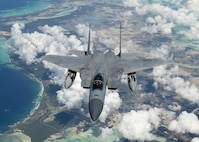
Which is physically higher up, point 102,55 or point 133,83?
point 102,55

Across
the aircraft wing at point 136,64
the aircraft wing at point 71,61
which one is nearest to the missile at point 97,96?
the aircraft wing at point 71,61

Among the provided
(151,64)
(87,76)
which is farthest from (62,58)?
(151,64)

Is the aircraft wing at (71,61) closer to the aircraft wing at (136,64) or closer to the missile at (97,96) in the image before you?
the aircraft wing at (136,64)

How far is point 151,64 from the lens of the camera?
65.3 metres

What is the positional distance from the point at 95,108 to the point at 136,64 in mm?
22241

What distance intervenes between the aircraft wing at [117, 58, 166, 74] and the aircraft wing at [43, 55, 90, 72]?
7.35 m

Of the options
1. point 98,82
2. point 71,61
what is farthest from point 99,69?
point 71,61

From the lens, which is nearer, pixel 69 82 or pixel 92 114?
pixel 92 114

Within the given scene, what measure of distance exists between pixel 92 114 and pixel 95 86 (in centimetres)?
649

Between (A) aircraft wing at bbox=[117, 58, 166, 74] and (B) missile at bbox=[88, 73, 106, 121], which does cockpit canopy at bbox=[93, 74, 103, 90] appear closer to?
(B) missile at bbox=[88, 73, 106, 121]

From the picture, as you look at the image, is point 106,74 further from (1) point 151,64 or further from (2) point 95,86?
(1) point 151,64

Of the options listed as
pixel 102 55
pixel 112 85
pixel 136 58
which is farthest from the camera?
pixel 136 58

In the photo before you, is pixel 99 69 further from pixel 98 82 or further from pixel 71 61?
pixel 71 61

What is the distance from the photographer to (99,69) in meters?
55.9
